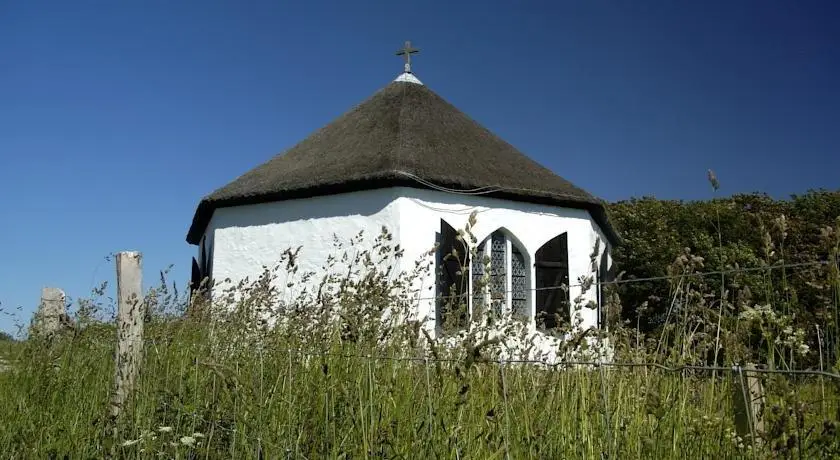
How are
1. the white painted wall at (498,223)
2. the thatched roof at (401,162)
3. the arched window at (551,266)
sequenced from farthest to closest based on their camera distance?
the arched window at (551,266) < the thatched roof at (401,162) < the white painted wall at (498,223)

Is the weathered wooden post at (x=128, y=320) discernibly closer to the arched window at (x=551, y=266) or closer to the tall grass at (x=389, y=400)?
the tall grass at (x=389, y=400)

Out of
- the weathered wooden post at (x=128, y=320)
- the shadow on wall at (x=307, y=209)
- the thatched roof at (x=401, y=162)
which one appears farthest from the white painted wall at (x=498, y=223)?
the weathered wooden post at (x=128, y=320)

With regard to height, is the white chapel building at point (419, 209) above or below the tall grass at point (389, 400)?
above

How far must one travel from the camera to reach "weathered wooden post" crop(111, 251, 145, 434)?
3.94 metres

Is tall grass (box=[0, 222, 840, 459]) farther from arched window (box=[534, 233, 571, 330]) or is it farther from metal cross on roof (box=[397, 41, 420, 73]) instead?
metal cross on roof (box=[397, 41, 420, 73])

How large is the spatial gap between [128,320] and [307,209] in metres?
7.07

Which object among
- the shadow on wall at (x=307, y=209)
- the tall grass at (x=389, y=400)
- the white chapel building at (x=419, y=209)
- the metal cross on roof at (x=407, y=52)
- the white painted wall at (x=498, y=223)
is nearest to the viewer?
the tall grass at (x=389, y=400)

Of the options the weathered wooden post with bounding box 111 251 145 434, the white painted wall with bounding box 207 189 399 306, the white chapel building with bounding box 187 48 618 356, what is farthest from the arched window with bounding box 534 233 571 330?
the weathered wooden post with bounding box 111 251 145 434

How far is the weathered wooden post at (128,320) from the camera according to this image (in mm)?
3939

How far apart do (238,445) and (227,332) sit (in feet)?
5.12

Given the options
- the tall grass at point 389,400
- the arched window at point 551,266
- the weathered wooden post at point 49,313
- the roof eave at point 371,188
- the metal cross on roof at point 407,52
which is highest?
the metal cross on roof at point 407,52

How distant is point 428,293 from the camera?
10289 mm

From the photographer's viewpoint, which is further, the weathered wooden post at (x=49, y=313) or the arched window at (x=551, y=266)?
the arched window at (x=551, y=266)

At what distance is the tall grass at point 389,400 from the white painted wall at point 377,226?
6.09 metres
